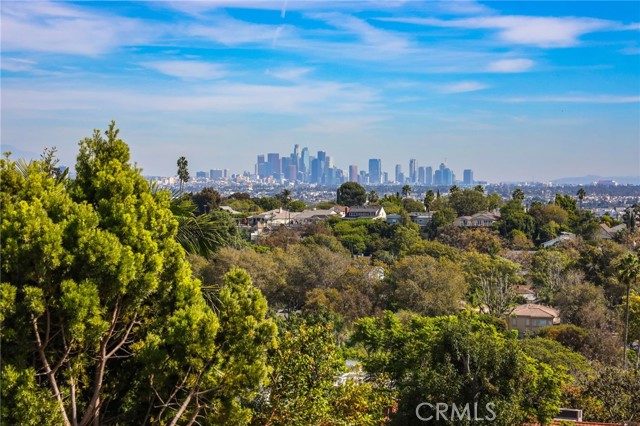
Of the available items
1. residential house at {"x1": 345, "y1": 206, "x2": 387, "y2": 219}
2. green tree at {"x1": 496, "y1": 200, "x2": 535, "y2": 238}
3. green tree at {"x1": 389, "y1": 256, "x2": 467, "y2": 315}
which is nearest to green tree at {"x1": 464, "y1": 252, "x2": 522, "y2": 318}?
green tree at {"x1": 389, "y1": 256, "x2": 467, "y2": 315}

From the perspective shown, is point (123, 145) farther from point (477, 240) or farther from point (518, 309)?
point (477, 240)

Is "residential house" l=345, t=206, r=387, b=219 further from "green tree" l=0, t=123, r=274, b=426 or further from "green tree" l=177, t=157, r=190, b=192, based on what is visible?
"green tree" l=0, t=123, r=274, b=426

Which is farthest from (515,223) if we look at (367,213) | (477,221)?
(367,213)

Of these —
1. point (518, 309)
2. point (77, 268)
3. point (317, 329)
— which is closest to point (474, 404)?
point (317, 329)

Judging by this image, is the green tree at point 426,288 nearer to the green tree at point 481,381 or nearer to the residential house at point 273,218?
the green tree at point 481,381

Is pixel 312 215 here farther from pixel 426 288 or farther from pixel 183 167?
pixel 426 288
